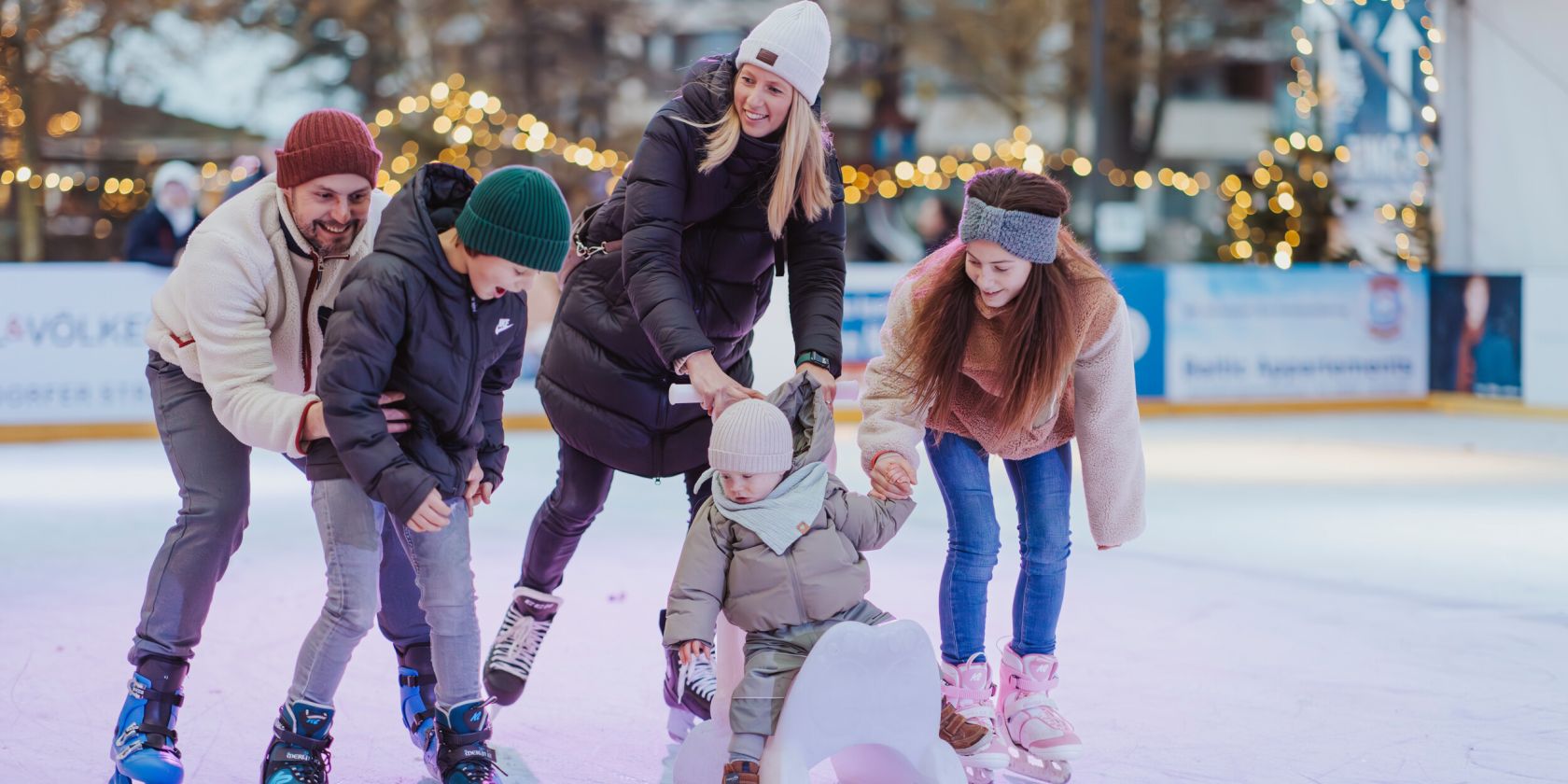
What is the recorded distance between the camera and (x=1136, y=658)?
12.1 feet

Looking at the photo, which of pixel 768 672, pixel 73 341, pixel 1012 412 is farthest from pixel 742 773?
pixel 73 341

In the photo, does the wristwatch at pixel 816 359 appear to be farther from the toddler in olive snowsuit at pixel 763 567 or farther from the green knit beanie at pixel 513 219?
the green knit beanie at pixel 513 219

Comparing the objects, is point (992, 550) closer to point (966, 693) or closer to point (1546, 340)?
point (966, 693)

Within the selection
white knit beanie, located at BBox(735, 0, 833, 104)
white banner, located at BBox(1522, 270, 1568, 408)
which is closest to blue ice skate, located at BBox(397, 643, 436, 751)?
white knit beanie, located at BBox(735, 0, 833, 104)

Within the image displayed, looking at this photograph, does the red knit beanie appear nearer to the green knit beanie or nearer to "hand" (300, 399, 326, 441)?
the green knit beanie

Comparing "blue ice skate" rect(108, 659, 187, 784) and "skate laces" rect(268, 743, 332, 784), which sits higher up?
"blue ice skate" rect(108, 659, 187, 784)

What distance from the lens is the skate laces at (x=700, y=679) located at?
9.64 feet

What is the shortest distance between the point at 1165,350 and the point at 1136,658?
260 inches

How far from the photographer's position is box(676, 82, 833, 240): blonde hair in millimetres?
2795

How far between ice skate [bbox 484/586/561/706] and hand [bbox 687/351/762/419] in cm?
71

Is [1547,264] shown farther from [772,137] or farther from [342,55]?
[342,55]

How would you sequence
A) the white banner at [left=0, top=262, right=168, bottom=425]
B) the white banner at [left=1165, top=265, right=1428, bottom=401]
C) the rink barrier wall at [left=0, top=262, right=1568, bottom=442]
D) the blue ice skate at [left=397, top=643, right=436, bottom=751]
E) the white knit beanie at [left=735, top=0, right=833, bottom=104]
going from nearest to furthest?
1. the white knit beanie at [left=735, top=0, right=833, bottom=104]
2. the blue ice skate at [left=397, top=643, right=436, bottom=751]
3. the white banner at [left=0, top=262, right=168, bottom=425]
4. the rink barrier wall at [left=0, top=262, right=1568, bottom=442]
5. the white banner at [left=1165, top=265, right=1428, bottom=401]

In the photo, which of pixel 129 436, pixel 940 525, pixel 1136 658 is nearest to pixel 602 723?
pixel 1136 658

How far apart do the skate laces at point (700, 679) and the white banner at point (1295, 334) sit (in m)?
7.47
